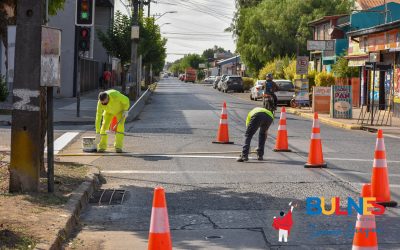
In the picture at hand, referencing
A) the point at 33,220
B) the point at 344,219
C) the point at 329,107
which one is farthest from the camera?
the point at 329,107

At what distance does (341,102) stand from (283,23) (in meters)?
32.8

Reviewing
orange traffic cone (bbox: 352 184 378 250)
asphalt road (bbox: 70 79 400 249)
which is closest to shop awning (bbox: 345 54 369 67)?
asphalt road (bbox: 70 79 400 249)

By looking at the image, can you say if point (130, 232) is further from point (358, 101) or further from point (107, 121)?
point (358, 101)

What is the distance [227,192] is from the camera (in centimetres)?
1002

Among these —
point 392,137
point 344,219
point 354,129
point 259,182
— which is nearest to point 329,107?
point 354,129

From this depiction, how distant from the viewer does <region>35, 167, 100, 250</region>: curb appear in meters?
6.63

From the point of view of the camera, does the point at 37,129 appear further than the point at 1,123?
No

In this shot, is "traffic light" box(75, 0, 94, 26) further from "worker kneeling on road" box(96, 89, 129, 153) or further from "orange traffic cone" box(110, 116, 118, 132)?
"orange traffic cone" box(110, 116, 118, 132)

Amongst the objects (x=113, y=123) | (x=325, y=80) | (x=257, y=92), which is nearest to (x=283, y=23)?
(x=257, y=92)

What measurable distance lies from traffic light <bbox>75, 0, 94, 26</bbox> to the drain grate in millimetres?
10289

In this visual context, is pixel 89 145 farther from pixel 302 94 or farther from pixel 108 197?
pixel 302 94

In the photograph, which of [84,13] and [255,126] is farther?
[84,13]

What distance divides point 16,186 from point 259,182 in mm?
3840

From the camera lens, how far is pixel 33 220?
7.33m
